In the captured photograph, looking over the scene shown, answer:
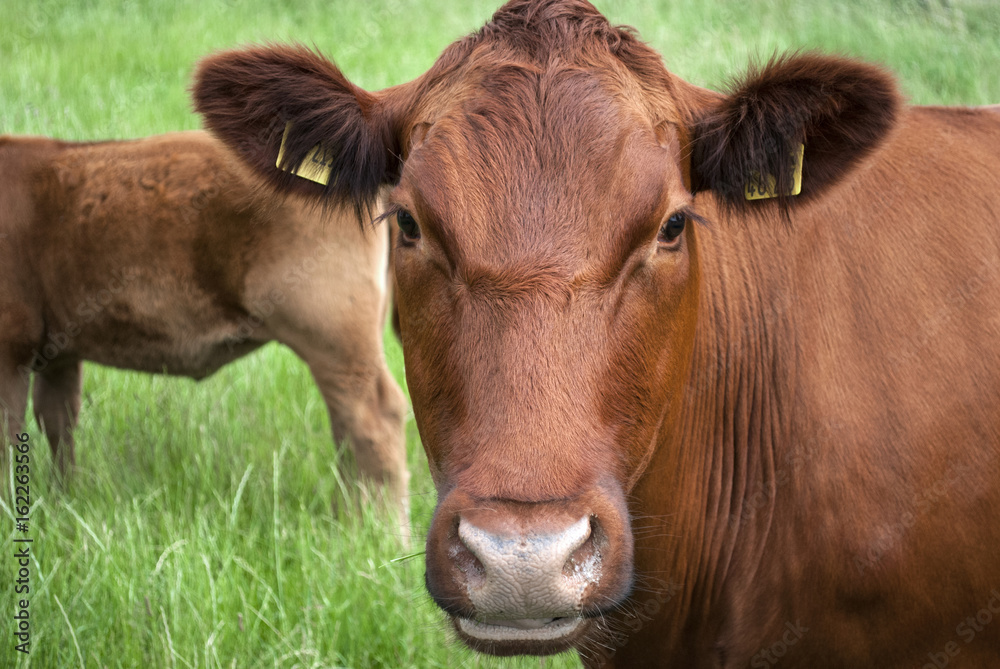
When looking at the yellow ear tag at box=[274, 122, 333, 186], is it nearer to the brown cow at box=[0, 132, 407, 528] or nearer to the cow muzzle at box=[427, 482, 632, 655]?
→ the cow muzzle at box=[427, 482, 632, 655]

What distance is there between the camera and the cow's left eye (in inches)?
84.7

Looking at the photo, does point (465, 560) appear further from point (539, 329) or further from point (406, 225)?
point (406, 225)

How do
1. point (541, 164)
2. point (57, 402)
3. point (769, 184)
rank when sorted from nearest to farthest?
point (541, 164)
point (769, 184)
point (57, 402)

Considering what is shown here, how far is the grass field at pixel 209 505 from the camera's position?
341 cm

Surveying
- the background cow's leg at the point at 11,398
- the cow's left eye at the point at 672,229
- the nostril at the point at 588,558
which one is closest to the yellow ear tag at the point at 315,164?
the cow's left eye at the point at 672,229

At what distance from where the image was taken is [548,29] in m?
2.33

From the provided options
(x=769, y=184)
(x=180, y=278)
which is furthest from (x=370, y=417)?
(x=769, y=184)

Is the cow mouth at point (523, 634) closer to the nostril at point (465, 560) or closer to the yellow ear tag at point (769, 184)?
the nostril at point (465, 560)

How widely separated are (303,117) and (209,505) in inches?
99.7

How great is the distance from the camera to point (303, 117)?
2.57m

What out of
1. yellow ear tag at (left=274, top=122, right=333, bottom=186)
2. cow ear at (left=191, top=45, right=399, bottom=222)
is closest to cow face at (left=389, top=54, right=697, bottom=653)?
cow ear at (left=191, top=45, right=399, bottom=222)

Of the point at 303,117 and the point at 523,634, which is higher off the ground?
the point at 303,117

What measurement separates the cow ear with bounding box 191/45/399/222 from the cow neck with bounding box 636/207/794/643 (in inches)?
41.5

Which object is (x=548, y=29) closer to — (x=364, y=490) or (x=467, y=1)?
(x=364, y=490)
